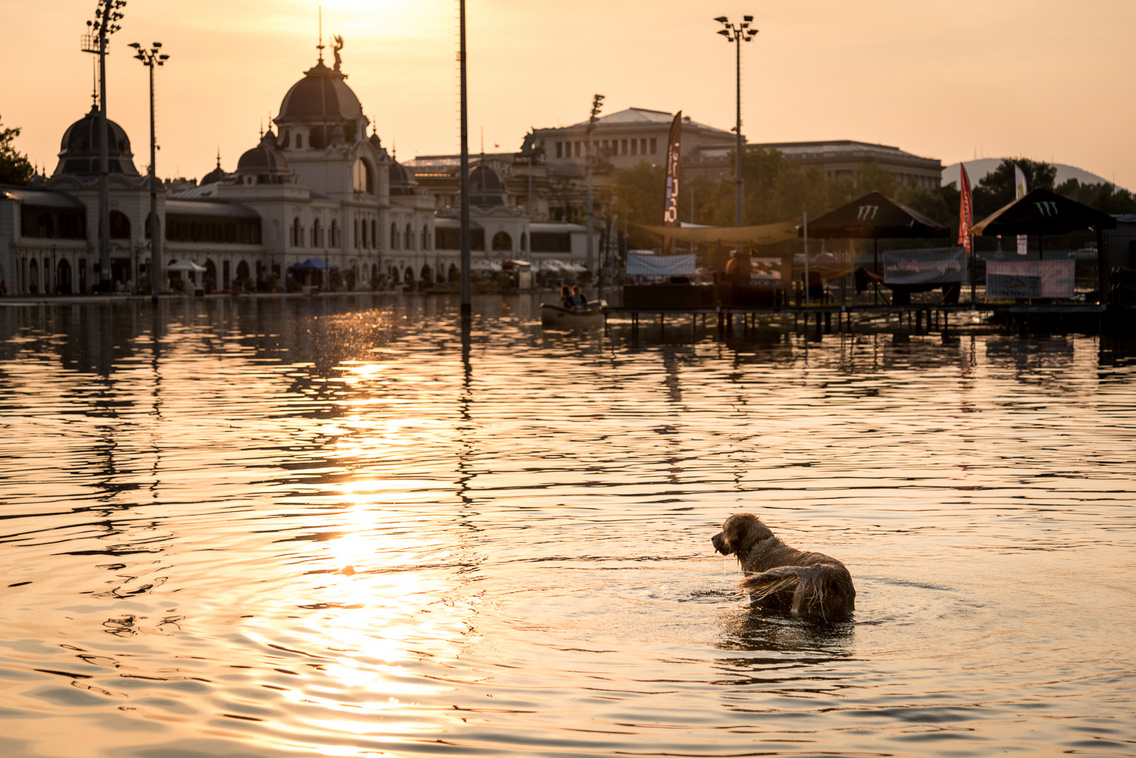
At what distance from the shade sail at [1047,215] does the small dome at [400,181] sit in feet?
375

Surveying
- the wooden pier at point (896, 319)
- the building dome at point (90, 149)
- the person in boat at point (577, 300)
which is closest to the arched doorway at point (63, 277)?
the building dome at point (90, 149)

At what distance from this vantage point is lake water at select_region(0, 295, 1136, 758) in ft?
20.5

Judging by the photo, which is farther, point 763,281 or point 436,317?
point 436,317

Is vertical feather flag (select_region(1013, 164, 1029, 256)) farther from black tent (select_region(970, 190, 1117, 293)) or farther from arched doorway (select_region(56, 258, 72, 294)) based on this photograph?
arched doorway (select_region(56, 258, 72, 294))

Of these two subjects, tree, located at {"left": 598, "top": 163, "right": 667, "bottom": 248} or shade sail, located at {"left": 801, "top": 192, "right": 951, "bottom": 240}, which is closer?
shade sail, located at {"left": 801, "top": 192, "right": 951, "bottom": 240}

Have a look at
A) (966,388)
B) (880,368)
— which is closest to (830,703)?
(966,388)

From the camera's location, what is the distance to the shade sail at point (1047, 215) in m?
39.4

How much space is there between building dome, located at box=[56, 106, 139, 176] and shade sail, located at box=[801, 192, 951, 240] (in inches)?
2950

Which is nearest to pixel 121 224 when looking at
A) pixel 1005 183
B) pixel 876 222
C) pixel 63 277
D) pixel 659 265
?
pixel 63 277

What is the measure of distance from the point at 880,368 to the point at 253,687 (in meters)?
21.4

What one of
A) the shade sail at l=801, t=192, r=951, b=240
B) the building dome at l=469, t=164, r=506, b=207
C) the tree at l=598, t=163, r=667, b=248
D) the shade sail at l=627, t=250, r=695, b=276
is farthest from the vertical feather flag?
the building dome at l=469, t=164, r=506, b=207

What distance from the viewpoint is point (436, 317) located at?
59.1 metres

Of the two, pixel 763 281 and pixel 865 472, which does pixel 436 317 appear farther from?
pixel 865 472

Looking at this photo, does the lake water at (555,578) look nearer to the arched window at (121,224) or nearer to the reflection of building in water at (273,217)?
the reflection of building in water at (273,217)
